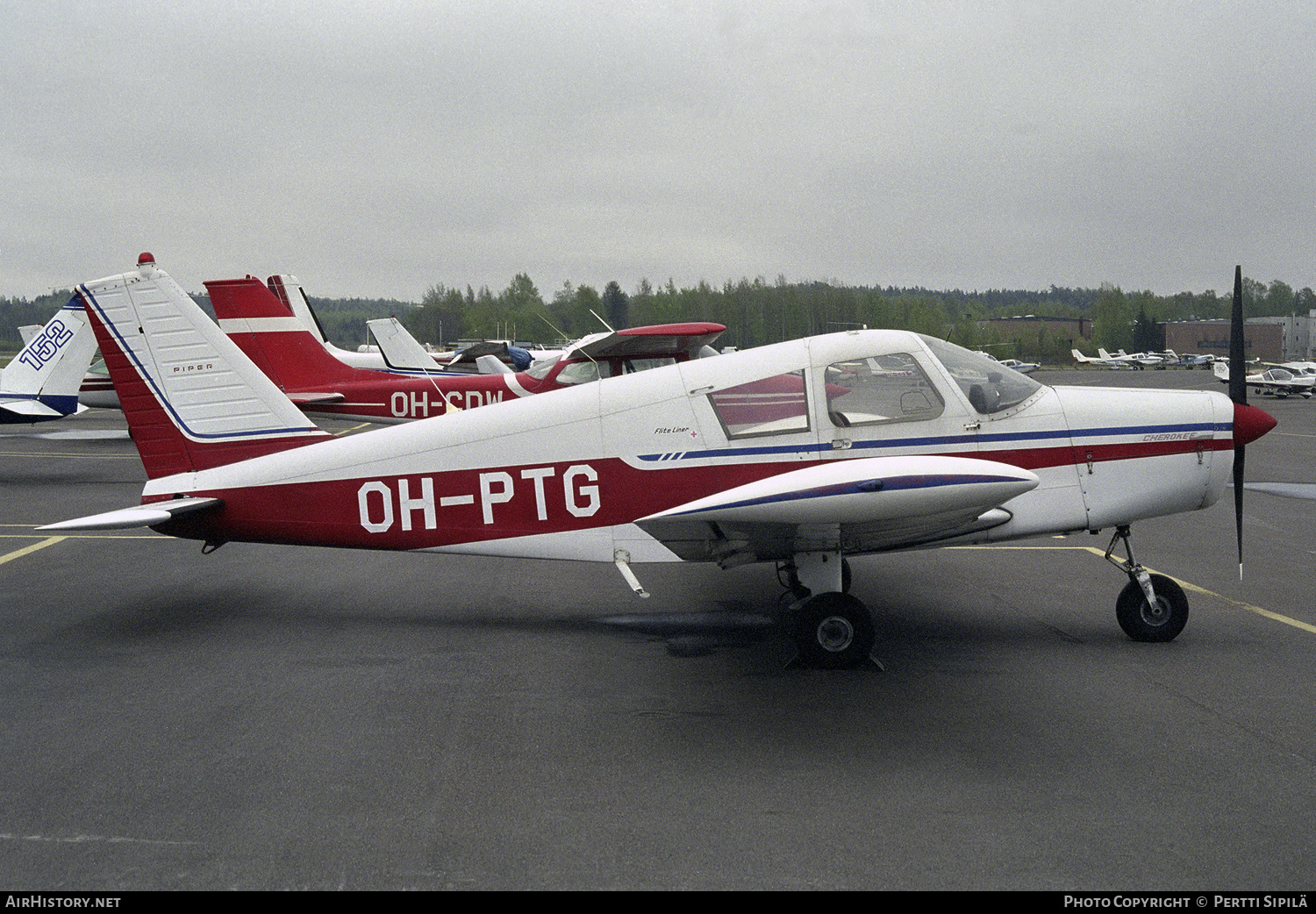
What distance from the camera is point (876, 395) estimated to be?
6.71 metres

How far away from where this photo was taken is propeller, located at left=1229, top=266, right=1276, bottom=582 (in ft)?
22.0

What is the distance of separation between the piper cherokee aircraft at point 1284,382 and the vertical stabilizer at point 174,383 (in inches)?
1786

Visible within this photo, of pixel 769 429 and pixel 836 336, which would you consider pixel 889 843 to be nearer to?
pixel 769 429

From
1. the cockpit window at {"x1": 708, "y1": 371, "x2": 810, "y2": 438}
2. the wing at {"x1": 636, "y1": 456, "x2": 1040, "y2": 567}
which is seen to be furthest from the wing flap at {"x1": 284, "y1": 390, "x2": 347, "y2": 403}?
the wing at {"x1": 636, "y1": 456, "x2": 1040, "y2": 567}

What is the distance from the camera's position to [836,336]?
22.6 feet

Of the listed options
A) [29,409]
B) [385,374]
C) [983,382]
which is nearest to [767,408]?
[983,382]

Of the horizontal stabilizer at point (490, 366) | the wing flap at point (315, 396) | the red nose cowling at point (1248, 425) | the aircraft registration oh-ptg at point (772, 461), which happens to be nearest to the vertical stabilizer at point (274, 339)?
the wing flap at point (315, 396)

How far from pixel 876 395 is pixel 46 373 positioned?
56.8 feet

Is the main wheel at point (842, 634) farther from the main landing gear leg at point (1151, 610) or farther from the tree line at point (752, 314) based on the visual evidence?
the tree line at point (752, 314)

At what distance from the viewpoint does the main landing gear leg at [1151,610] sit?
6.80 metres

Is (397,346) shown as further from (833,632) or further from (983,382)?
(833,632)

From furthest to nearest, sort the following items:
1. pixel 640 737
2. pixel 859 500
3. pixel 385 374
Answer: pixel 385 374, pixel 859 500, pixel 640 737
